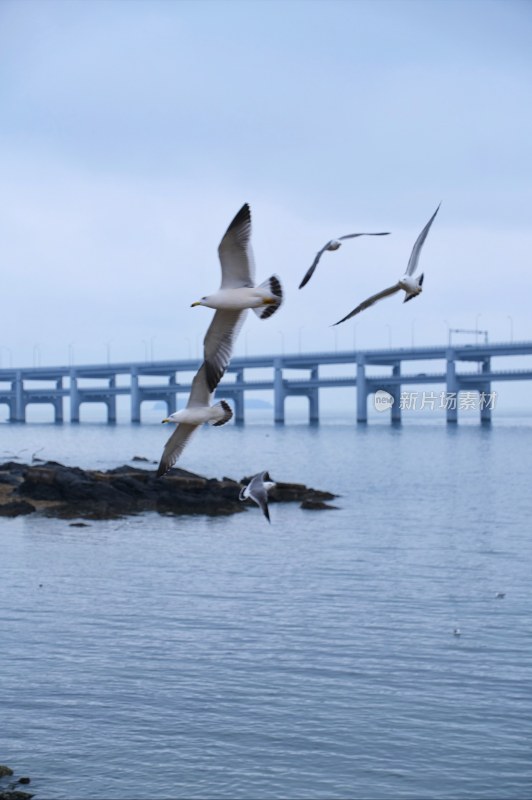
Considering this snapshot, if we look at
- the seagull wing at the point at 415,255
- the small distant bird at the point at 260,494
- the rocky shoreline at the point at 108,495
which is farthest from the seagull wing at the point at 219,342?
the rocky shoreline at the point at 108,495

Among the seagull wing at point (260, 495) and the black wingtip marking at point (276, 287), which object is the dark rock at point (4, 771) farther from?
the black wingtip marking at point (276, 287)

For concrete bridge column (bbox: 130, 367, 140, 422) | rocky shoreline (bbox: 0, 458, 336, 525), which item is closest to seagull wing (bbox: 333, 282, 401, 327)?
rocky shoreline (bbox: 0, 458, 336, 525)

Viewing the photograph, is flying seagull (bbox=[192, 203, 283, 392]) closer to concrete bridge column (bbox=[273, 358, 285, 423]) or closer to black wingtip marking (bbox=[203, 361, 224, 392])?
black wingtip marking (bbox=[203, 361, 224, 392])

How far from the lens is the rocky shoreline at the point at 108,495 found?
4650 cm

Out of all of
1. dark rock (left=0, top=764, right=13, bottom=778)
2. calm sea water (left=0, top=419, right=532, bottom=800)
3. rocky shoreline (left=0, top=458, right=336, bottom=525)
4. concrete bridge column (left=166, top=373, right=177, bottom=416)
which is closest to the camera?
dark rock (left=0, top=764, right=13, bottom=778)

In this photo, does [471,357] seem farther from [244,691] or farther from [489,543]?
[244,691]

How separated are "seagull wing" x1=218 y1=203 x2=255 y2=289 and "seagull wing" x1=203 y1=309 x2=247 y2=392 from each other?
16cm

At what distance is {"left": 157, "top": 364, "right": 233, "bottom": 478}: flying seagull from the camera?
5535mm

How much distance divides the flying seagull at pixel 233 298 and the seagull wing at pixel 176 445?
0.53 m

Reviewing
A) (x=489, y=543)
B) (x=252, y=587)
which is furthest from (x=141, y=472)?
(x=252, y=587)

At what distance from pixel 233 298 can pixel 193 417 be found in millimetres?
720

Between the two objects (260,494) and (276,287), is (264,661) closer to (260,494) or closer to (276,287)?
(260,494)

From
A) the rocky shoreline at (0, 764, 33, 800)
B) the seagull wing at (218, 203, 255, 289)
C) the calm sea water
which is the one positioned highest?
the seagull wing at (218, 203, 255, 289)

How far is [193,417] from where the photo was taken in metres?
5.60
